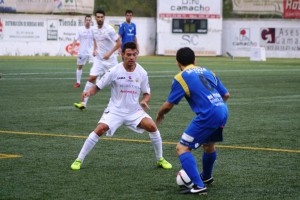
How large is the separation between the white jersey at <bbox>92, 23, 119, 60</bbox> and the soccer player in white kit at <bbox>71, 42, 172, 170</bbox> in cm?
915

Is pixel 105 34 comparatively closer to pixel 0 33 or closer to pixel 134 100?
pixel 134 100

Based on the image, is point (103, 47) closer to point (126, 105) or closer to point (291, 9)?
point (126, 105)

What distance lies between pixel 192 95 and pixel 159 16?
52.3 m

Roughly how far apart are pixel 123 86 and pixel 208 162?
2.01 meters

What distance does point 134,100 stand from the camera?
10891mm

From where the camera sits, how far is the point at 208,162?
9.34 metres

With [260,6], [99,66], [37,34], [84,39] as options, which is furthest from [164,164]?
[260,6]

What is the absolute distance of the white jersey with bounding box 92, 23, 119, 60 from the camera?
2005 cm

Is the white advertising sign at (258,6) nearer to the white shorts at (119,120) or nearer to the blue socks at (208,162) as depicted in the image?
the white shorts at (119,120)

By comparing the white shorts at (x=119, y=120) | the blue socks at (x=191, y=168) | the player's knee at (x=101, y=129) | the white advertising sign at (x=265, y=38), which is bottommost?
the white advertising sign at (x=265, y=38)

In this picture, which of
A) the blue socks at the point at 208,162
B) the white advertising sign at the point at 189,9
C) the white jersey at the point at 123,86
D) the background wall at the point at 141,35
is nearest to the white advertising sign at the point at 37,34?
the background wall at the point at 141,35

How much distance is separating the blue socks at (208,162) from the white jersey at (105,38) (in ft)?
35.6

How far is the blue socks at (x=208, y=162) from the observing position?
30.5 ft

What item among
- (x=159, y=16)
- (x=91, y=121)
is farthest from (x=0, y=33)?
(x=91, y=121)
